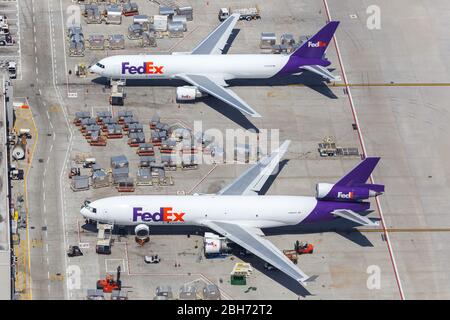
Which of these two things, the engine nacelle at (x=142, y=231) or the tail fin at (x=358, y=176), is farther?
the engine nacelle at (x=142, y=231)

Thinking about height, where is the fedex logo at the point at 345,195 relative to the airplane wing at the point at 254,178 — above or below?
below

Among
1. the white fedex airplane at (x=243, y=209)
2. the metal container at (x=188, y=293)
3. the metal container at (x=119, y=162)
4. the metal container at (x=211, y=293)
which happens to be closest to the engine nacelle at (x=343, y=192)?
the white fedex airplane at (x=243, y=209)

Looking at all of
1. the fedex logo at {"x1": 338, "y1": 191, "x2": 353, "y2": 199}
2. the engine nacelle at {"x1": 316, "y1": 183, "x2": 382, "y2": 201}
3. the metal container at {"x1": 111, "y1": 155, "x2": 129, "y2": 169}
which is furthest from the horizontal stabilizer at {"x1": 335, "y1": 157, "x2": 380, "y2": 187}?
the metal container at {"x1": 111, "y1": 155, "x2": 129, "y2": 169}

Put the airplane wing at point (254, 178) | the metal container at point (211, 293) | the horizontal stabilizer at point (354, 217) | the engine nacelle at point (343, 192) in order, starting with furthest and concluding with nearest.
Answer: the airplane wing at point (254, 178), the engine nacelle at point (343, 192), the horizontal stabilizer at point (354, 217), the metal container at point (211, 293)

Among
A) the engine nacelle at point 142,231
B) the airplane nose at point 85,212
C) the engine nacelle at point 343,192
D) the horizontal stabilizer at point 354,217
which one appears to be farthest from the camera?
the engine nacelle at point 343,192

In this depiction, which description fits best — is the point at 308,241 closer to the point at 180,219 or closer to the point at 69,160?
the point at 180,219

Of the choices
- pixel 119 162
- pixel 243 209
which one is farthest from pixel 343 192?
pixel 119 162

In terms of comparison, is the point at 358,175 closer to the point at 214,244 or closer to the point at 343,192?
the point at 343,192

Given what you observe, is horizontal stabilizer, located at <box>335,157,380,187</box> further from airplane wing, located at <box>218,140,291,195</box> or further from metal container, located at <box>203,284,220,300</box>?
metal container, located at <box>203,284,220,300</box>

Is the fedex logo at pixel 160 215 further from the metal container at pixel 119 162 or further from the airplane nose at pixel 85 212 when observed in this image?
the metal container at pixel 119 162
